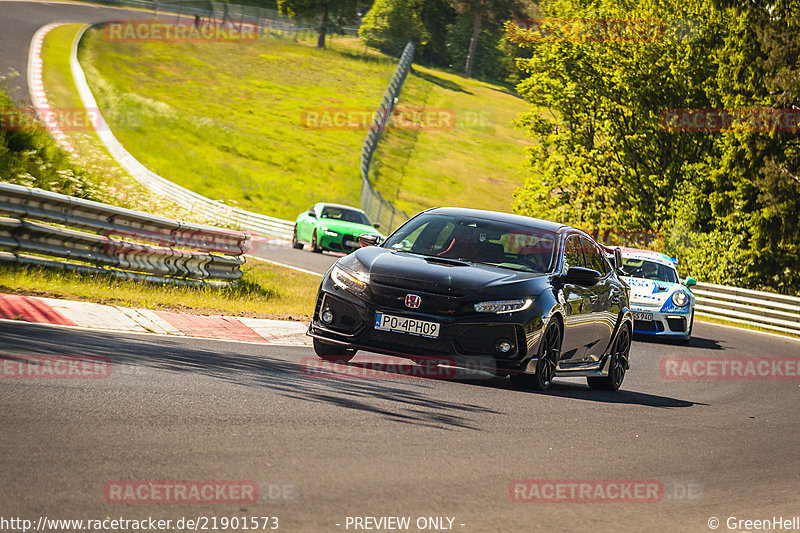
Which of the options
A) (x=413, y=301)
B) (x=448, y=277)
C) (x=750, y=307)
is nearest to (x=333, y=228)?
(x=750, y=307)

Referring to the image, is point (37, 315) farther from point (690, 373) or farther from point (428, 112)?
point (428, 112)

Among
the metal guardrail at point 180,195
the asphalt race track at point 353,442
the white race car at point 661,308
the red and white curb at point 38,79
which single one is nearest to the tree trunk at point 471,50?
the red and white curb at point 38,79

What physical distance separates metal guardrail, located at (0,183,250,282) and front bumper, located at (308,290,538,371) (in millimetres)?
5319

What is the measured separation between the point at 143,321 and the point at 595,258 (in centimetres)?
482

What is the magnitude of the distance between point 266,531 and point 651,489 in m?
2.74

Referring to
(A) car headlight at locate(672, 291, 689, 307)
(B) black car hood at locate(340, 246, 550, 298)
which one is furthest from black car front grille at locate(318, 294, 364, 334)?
(A) car headlight at locate(672, 291, 689, 307)

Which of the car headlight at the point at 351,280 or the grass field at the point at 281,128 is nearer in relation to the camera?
the car headlight at the point at 351,280

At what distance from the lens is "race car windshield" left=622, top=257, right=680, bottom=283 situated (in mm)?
19328

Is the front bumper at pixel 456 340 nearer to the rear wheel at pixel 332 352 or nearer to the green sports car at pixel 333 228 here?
the rear wheel at pixel 332 352

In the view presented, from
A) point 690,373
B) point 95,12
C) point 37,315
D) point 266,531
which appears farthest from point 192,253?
point 95,12

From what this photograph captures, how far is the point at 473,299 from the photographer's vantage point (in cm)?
882

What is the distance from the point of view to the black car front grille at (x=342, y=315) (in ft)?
29.6

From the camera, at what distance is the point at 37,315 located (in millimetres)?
10234

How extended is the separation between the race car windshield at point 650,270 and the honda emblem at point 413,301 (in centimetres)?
1118
